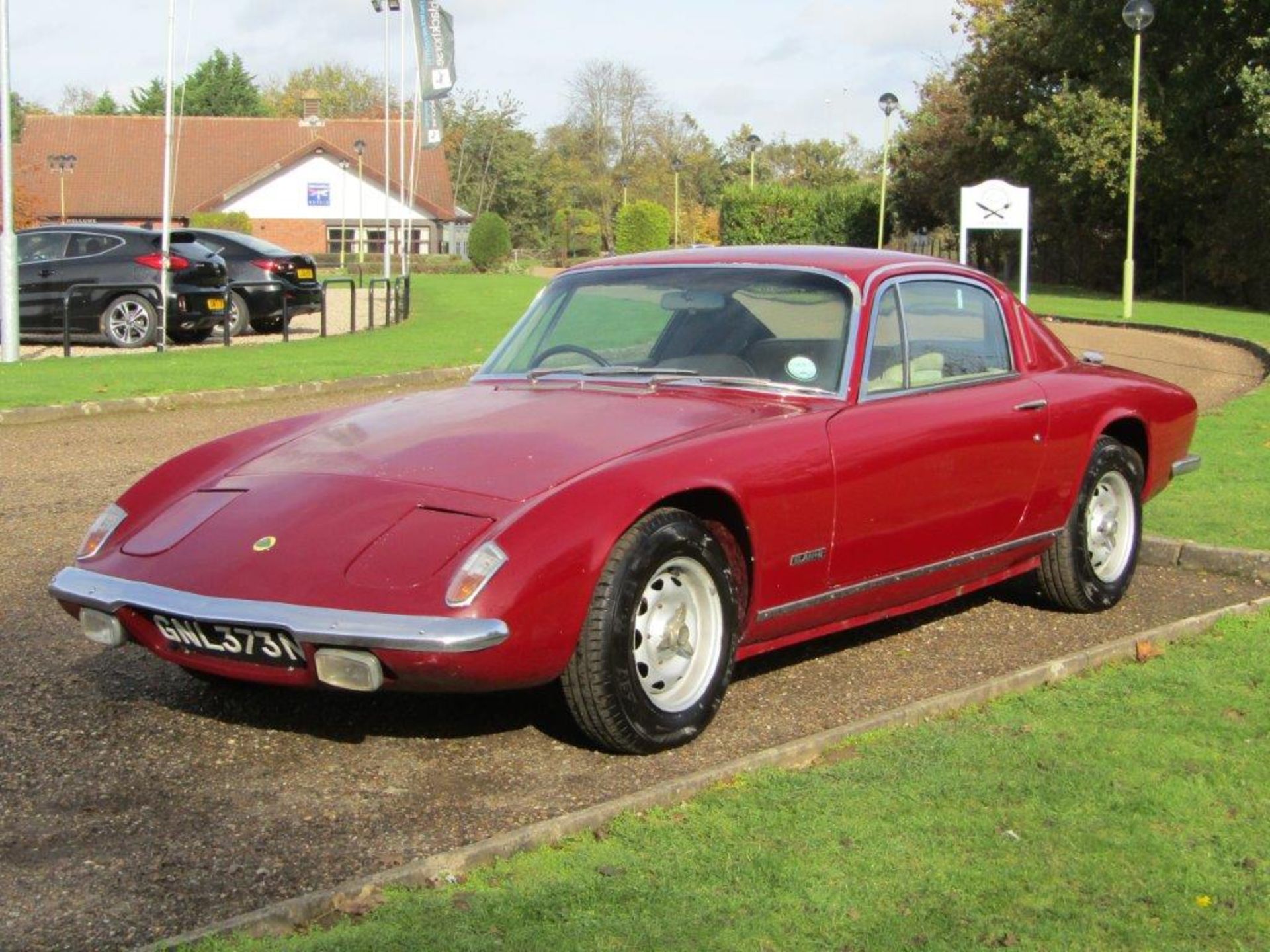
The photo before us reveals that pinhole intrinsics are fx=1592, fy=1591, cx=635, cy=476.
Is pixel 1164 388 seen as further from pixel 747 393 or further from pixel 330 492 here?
pixel 330 492

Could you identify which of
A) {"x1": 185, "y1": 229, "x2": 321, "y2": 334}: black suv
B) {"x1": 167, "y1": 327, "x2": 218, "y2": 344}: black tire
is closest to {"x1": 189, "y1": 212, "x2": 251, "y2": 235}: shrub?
{"x1": 185, "y1": 229, "x2": 321, "y2": 334}: black suv

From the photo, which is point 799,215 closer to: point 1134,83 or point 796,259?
point 1134,83

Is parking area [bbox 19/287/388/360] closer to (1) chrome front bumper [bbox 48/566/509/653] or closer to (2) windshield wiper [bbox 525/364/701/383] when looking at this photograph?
(2) windshield wiper [bbox 525/364/701/383]

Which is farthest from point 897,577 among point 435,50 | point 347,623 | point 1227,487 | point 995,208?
point 435,50

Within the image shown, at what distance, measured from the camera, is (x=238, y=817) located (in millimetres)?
4242

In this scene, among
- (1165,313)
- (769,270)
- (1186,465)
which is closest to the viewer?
(769,270)

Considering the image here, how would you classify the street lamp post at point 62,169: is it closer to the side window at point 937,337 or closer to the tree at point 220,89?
the tree at point 220,89

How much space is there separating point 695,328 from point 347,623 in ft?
6.92

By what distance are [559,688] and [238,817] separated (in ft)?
3.30

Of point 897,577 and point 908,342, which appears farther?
point 908,342

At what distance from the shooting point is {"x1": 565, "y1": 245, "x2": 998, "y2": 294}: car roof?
235 inches

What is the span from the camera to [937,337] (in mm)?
6207

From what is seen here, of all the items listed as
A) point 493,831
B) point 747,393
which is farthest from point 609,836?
point 747,393

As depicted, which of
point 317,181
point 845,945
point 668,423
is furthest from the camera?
point 317,181
